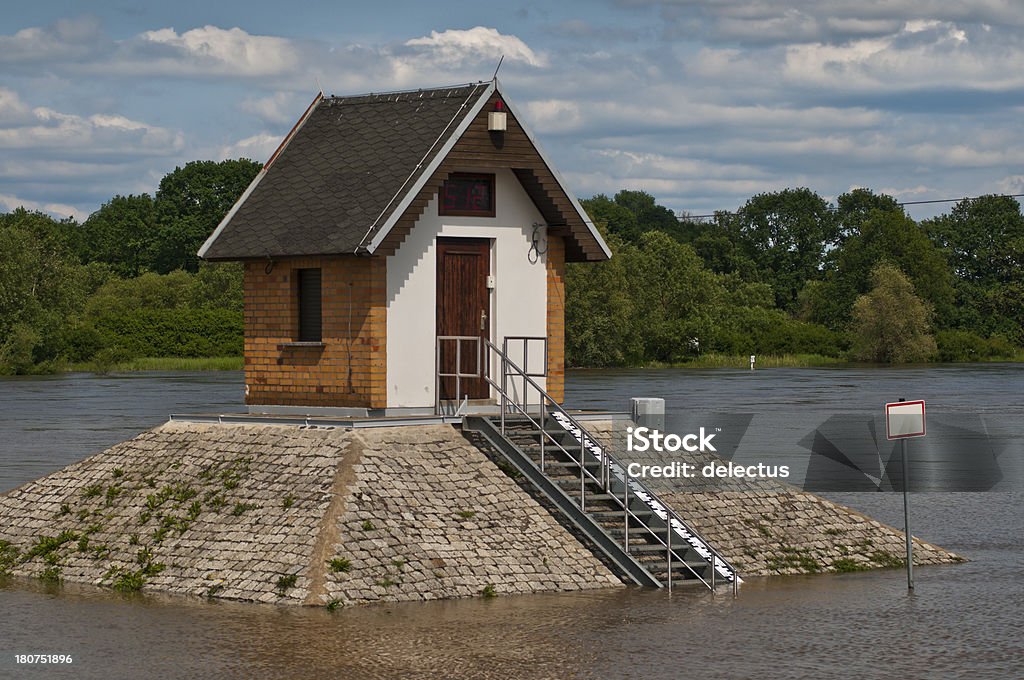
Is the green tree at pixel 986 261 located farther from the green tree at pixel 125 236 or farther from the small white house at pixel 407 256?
the small white house at pixel 407 256

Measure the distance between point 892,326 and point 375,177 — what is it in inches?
4331

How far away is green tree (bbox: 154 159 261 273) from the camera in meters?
145

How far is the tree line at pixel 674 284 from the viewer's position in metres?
112

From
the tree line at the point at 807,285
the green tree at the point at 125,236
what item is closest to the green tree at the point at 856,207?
the tree line at the point at 807,285

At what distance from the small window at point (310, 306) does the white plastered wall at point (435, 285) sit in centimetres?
152

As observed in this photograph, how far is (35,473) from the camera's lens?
149 feet

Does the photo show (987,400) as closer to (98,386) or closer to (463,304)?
(98,386)

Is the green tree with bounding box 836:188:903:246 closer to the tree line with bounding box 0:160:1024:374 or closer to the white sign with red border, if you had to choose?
the tree line with bounding box 0:160:1024:374

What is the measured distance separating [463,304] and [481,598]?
6340 millimetres

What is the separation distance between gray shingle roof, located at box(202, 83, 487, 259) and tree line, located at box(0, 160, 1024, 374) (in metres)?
75.7

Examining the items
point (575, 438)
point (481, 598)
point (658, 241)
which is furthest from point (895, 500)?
point (658, 241)
